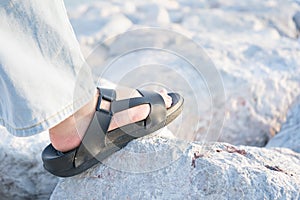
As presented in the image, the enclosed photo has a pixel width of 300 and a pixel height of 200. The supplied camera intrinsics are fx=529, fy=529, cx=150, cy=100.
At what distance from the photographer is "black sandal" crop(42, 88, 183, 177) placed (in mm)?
1421

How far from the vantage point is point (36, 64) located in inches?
48.8

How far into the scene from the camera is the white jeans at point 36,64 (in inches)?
48.1

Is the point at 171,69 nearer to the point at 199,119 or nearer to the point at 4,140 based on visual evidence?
the point at 199,119

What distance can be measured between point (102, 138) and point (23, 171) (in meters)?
0.48

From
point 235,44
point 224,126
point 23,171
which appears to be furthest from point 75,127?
point 235,44

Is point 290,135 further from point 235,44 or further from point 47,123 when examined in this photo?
point 235,44

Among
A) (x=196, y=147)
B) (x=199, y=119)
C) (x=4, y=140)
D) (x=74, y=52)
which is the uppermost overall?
(x=74, y=52)

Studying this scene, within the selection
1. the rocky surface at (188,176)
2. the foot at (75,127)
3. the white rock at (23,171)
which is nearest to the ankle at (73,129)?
the foot at (75,127)

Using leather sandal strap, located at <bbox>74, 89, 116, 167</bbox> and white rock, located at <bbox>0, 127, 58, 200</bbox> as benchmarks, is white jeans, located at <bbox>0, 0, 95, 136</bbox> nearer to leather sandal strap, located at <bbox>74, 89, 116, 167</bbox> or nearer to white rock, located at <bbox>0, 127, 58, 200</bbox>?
leather sandal strap, located at <bbox>74, 89, 116, 167</bbox>

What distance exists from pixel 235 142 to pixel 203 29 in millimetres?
1423

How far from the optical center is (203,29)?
144 inches

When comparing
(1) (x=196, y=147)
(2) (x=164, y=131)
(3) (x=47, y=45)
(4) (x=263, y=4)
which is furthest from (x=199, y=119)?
(4) (x=263, y=4)

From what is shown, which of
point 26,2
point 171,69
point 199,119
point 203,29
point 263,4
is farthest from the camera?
point 263,4

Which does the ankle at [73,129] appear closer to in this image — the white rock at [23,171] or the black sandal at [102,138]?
the black sandal at [102,138]
